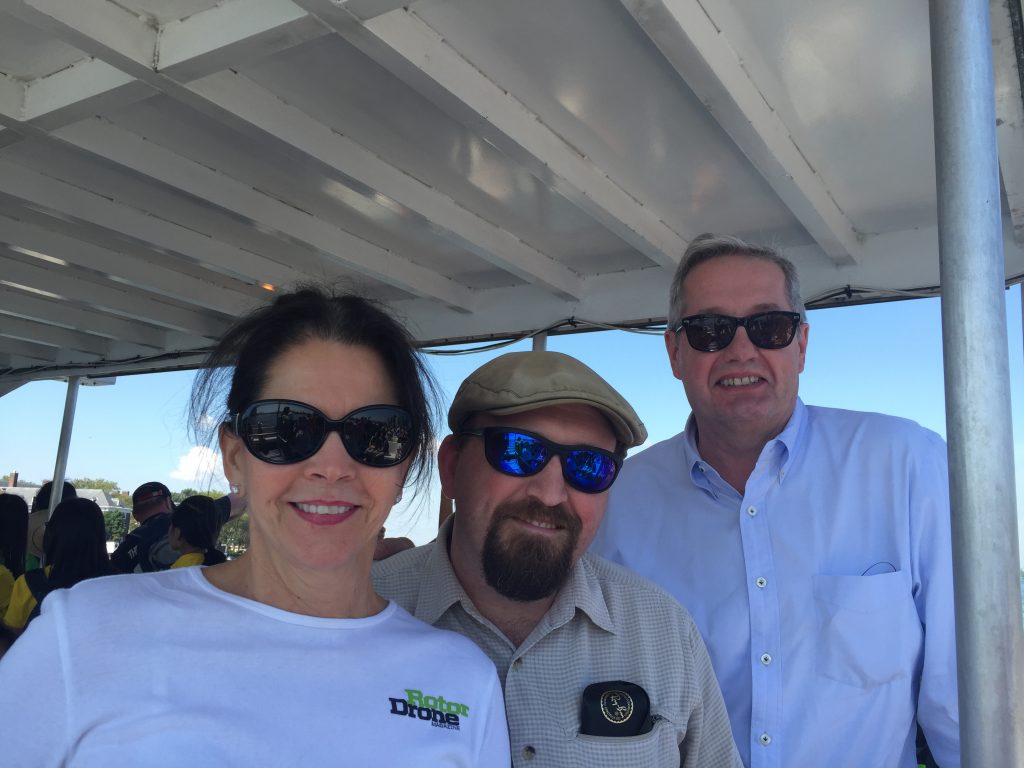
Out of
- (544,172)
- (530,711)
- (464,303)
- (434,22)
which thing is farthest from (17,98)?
(530,711)

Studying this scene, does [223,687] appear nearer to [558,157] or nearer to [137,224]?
[558,157]

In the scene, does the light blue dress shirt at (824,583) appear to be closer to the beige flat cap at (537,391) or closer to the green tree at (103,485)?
the beige flat cap at (537,391)

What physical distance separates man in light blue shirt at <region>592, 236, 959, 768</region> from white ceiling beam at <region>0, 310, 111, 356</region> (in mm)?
8021

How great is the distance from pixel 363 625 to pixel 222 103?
3050 millimetres

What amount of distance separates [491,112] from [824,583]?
2542 millimetres

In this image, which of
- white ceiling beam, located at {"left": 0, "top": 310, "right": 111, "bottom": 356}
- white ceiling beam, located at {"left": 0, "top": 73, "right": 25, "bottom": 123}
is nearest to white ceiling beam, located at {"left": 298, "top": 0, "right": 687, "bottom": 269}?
white ceiling beam, located at {"left": 0, "top": 73, "right": 25, "bottom": 123}

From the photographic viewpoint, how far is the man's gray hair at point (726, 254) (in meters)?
2.10

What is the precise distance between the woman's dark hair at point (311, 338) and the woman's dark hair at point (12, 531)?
4.13 m

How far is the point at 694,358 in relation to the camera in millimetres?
2039

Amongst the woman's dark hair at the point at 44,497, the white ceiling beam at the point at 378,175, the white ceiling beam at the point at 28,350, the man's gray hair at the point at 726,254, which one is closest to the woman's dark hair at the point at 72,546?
the white ceiling beam at the point at 378,175

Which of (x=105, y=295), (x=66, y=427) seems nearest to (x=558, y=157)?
(x=105, y=295)

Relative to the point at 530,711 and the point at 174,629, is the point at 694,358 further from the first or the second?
the point at 174,629

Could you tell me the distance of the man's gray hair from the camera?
2.10 meters

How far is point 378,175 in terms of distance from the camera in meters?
4.45
